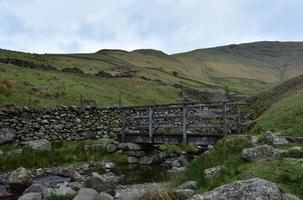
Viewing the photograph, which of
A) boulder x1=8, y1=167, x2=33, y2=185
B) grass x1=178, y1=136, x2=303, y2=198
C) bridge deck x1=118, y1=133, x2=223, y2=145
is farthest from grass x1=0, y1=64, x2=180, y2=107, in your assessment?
grass x1=178, y1=136, x2=303, y2=198

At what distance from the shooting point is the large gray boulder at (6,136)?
30.7 m

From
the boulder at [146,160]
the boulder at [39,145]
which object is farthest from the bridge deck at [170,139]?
the boulder at [39,145]

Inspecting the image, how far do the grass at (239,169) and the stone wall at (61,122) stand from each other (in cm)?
1748

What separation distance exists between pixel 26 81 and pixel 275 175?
121ft

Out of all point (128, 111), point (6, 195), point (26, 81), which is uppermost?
point (26, 81)

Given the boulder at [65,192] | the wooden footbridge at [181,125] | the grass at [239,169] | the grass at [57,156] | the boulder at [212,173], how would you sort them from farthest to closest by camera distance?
the wooden footbridge at [181,125] → the grass at [57,156] → the boulder at [65,192] → the boulder at [212,173] → the grass at [239,169]

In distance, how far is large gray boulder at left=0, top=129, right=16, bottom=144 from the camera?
3066 cm

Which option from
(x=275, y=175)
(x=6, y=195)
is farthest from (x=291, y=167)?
(x=6, y=195)

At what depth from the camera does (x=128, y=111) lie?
3862 centimetres

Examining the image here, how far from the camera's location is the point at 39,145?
97.7ft

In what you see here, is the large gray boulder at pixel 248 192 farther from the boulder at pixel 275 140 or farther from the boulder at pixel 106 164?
the boulder at pixel 106 164

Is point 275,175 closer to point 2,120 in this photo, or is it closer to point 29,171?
point 29,171

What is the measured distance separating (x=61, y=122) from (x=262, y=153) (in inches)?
855

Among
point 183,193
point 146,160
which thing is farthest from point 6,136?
point 183,193
